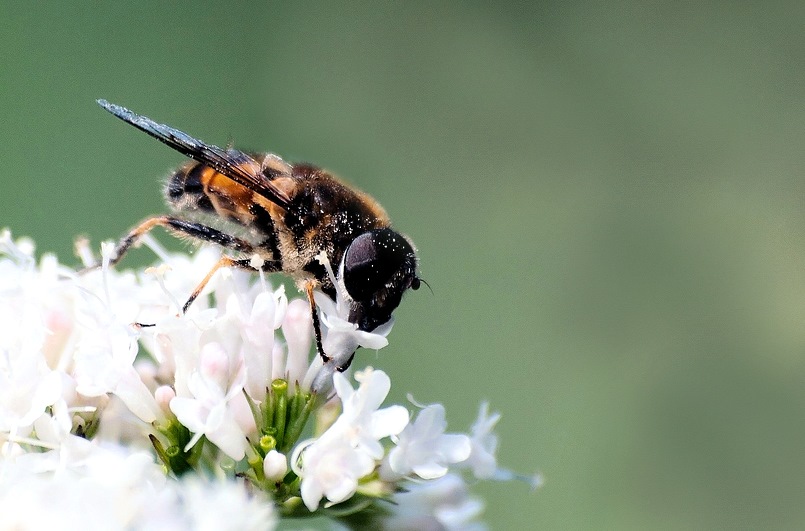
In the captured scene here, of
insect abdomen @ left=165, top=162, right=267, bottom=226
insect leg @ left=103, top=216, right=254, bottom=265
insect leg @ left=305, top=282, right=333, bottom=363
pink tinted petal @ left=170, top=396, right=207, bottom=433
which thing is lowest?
pink tinted petal @ left=170, top=396, right=207, bottom=433

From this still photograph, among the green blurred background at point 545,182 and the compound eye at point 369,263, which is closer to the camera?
the compound eye at point 369,263

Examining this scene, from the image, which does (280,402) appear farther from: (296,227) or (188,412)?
(296,227)

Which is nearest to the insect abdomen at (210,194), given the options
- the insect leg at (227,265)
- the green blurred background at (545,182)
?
the insect leg at (227,265)

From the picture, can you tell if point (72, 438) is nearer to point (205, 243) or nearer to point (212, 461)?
point (212, 461)

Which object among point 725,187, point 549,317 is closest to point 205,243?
point 549,317

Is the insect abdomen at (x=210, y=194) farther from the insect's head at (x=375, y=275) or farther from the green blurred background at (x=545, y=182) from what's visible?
the green blurred background at (x=545, y=182)

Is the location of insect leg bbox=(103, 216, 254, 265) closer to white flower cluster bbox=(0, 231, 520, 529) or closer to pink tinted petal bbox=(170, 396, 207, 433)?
white flower cluster bbox=(0, 231, 520, 529)

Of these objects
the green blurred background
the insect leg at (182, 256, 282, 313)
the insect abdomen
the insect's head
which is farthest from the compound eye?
the green blurred background
